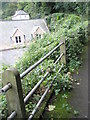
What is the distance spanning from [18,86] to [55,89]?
1.41m

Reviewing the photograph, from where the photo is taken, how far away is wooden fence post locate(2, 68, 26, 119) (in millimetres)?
1238

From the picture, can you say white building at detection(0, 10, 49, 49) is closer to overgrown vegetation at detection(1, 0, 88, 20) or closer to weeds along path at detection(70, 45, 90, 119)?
overgrown vegetation at detection(1, 0, 88, 20)

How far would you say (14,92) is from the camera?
1269 mm

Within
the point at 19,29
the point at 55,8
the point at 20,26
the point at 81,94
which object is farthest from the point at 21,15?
the point at 81,94

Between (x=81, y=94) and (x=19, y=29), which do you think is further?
(x=19, y=29)

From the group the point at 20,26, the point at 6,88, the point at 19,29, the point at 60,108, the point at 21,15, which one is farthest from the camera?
the point at 21,15

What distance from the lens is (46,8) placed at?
15008 mm

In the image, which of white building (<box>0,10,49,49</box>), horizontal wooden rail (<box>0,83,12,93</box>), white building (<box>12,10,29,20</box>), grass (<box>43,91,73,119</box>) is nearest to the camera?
horizontal wooden rail (<box>0,83,12,93</box>)

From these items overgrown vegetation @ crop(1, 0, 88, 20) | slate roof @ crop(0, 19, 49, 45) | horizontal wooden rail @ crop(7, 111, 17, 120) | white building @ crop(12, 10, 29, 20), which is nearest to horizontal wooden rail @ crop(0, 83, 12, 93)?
horizontal wooden rail @ crop(7, 111, 17, 120)

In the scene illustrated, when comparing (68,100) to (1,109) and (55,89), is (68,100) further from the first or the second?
(1,109)

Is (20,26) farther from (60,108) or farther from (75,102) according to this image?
(60,108)

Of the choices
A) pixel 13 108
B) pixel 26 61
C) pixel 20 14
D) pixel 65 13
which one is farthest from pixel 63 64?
pixel 20 14

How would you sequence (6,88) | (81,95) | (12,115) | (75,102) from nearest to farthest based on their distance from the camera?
(6,88) < (12,115) < (75,102) < (81,95)

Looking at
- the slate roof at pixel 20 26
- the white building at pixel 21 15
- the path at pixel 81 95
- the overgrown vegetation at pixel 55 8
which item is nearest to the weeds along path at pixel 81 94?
the path at pixel 81 95
